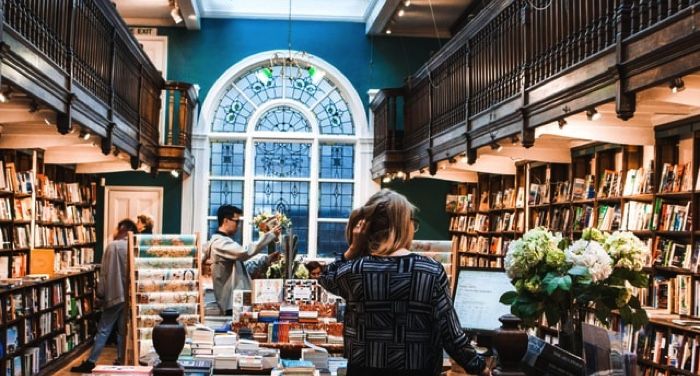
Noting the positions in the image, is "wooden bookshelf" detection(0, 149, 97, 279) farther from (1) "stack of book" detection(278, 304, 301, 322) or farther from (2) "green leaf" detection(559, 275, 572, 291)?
(2) "green leaf" detection(559, 275, 572, 291)

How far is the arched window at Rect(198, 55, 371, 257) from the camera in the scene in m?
16.1

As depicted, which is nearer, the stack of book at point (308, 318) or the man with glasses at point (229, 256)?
the stack of book at point (308, 318)

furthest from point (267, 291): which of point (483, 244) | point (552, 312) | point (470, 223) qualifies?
point (470, 223)

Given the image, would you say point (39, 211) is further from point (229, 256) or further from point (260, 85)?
point (260, 85)

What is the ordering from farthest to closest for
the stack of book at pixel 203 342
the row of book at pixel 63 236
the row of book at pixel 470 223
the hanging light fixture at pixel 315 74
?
the hanging light fixture at pixel 315 74
the row of book at pixel 470 223
the row of book at pixel 63 236
the stack of book at pixel 203 342

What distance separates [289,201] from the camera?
16.3 metres

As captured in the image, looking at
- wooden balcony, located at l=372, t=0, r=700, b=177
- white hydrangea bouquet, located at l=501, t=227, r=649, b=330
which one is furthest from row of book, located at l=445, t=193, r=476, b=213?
white hydrangea bouquet, located at l=501, t=227, r=649, b=330

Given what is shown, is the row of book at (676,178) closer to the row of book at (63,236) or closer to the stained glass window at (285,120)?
the row of book at (63,236)

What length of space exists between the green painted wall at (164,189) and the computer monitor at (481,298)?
10.3 metres

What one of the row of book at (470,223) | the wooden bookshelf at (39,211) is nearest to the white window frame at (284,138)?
the row of book at (470,223)

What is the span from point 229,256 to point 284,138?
316 inches

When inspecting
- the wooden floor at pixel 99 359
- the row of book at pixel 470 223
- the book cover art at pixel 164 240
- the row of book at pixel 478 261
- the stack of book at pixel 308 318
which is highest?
the row of book at pixel 470 223

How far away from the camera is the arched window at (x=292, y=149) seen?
16.1 meters

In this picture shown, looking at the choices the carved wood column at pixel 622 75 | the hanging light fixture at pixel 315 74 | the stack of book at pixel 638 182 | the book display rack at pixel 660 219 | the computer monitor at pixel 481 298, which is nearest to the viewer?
the computer monitor at pixel 481 298
